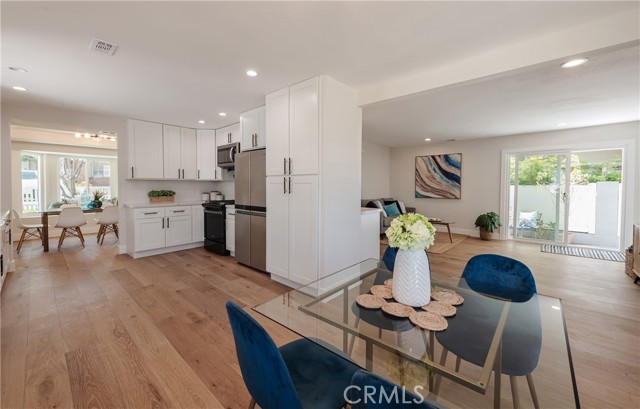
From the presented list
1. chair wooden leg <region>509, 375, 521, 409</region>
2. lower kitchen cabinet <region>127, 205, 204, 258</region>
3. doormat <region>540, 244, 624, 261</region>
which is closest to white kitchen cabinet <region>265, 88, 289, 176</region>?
lower kitchen cabinet <region>127, 205, 204, 258</region>

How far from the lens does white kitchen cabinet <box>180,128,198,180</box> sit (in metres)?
5.06

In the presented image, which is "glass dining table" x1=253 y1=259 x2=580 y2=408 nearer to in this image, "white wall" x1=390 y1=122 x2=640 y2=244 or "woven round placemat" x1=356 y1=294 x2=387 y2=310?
"woven round placemat" x1=356 y1=294 x2=387 y2=310

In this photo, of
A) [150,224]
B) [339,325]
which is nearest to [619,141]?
[339,325]

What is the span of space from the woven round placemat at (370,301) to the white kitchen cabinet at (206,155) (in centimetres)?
464

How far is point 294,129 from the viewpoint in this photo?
10.1 feet

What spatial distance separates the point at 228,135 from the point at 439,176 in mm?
5388

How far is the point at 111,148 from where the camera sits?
7184 millimetres

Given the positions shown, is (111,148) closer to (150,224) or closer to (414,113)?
(150,224)

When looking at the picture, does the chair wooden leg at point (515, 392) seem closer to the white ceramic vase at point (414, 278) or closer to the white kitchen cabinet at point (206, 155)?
the white ceramic vase at point (414, 278)

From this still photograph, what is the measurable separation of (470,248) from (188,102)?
220 inches

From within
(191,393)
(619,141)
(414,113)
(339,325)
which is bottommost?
(191,393)

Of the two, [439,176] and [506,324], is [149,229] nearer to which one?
[506,324]

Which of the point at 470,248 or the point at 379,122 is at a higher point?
the point at 379,122

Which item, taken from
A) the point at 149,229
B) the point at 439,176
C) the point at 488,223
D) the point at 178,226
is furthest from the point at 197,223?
the point at 488,223
